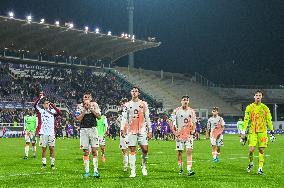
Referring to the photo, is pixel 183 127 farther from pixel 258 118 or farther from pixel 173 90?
pixel 173 90

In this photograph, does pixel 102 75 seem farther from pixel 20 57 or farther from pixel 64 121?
pixel 64 121

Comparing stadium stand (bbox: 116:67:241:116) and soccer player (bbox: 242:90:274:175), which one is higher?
stadium stand (bbox: 116:67:241:116)

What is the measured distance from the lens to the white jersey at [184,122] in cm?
1537

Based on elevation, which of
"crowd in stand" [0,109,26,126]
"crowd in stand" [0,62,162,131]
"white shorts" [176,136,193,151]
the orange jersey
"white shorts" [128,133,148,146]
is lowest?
"white shorts" [176,136,193,151]

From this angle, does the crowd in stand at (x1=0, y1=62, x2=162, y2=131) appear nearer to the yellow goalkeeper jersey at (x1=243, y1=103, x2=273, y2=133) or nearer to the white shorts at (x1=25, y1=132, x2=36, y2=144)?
the white shorts at (x1=25, y1=132, x2=36, y2=144)

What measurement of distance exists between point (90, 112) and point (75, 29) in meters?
49.5

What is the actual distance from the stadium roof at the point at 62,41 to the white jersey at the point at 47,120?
39.0 meters

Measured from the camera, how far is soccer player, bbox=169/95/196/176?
15.3 meters

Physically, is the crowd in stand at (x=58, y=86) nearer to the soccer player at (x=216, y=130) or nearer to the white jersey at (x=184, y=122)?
the soccer player at (x=216, y=130)

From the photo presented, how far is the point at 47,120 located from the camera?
1792cm

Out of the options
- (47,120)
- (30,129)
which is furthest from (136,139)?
(30,129)

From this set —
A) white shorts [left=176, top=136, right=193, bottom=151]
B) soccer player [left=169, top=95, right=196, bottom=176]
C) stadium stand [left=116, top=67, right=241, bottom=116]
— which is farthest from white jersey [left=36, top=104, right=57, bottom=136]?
stadium stand [left=116, top=67, right=241, bottom=116]

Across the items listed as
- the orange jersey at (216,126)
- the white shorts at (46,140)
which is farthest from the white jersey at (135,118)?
the orange jersey at (216,126)

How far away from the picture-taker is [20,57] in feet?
215
